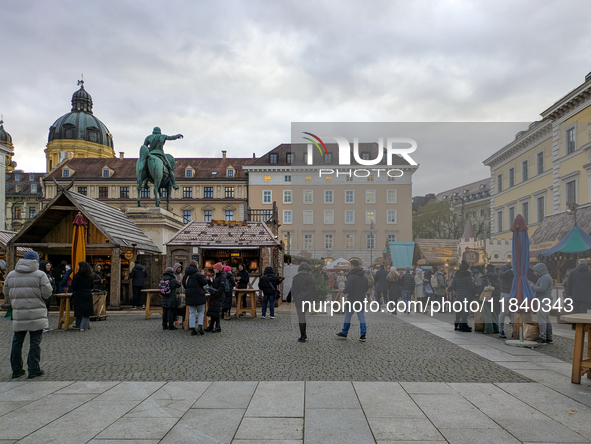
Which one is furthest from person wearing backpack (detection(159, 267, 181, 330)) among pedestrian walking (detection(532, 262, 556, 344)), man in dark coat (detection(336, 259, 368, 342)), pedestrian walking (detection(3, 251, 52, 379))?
pedestrian walking (detection(532, 262, 556, 344))

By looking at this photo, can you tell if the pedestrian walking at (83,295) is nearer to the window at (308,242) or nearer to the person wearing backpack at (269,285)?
the person wearing backpack at (269,285)

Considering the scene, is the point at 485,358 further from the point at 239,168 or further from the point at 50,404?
the point at 239,168

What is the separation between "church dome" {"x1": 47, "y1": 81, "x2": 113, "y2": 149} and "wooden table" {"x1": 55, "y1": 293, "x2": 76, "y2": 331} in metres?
83.6

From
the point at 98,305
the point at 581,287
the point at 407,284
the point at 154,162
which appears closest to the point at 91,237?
the point at 98,305

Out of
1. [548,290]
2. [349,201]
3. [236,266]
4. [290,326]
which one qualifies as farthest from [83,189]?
[548,290]

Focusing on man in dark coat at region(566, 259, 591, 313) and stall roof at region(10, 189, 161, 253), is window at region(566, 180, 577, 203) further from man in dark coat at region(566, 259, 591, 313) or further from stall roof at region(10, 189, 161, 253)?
stall roof at region(10, 189, 161, 253)

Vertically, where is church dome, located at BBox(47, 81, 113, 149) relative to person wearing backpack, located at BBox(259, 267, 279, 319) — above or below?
above

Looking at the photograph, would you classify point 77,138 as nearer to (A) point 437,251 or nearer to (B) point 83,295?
(A) point 437,251

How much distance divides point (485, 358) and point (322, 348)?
296 centimetres

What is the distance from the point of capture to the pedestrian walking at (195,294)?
10891 mm

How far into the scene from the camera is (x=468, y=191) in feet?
259

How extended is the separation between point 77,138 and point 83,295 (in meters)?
84.4

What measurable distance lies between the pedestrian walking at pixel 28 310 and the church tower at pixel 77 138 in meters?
83.3

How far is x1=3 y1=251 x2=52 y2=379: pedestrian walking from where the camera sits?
6.77 metres
